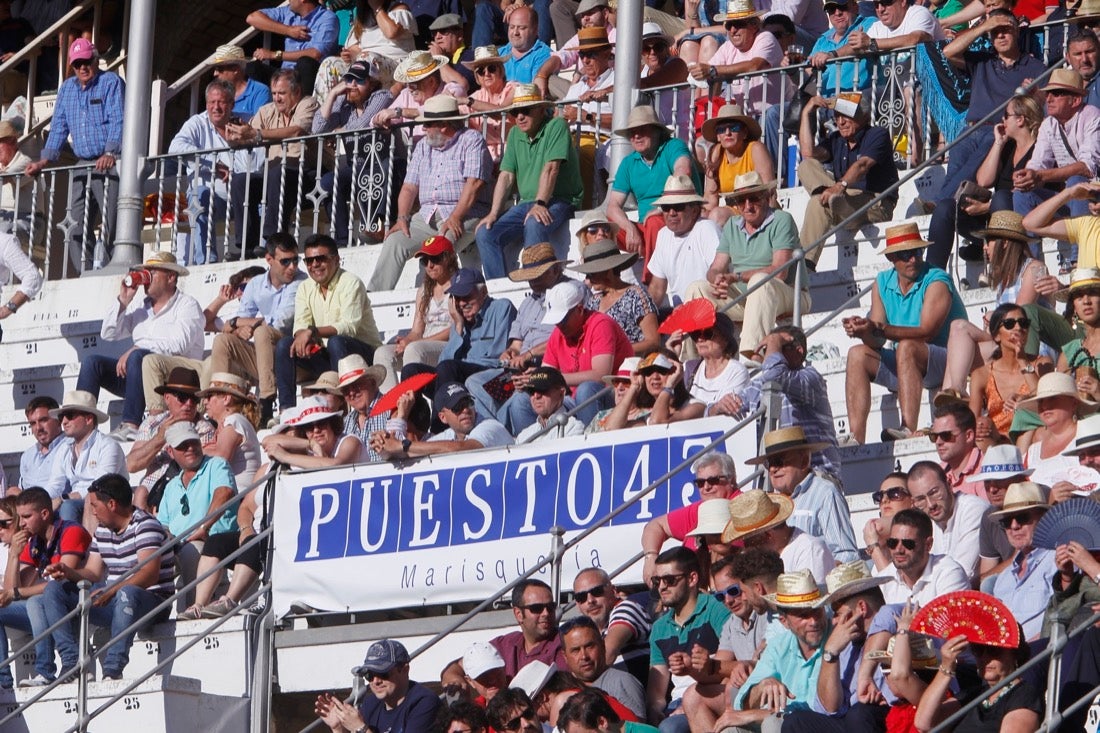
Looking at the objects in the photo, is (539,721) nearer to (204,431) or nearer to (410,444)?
(410,444)

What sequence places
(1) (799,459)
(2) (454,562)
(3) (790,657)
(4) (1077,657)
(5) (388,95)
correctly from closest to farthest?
(4) (1077,657), (3) (790,657), (1) (799,459), (2) (454,562), (5) (388,95)

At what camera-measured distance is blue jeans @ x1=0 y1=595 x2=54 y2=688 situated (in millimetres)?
13023

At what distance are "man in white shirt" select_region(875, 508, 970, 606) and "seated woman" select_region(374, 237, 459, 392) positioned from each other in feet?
15.1

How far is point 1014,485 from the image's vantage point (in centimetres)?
1035

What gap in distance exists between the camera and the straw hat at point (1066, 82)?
13.4 metres

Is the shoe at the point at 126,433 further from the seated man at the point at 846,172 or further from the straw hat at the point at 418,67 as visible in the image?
the seated man at the point at 846,172

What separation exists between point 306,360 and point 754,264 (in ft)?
8.89

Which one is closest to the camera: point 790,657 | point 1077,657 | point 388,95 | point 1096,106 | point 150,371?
point 1077,657

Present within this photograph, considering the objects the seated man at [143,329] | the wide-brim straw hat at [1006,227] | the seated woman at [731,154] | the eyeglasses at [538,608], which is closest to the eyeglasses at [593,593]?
the eyeglasses at [538,608]

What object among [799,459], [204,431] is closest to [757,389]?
[799,459]

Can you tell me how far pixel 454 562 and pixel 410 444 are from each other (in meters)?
0.70

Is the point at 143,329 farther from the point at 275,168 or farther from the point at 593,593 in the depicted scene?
the point at 593,593

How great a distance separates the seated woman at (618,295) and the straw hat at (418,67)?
321cm

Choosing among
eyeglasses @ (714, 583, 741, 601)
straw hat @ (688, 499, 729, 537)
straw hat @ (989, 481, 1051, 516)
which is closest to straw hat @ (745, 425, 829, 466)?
straw hat @ (688, 499, 729, 537)
